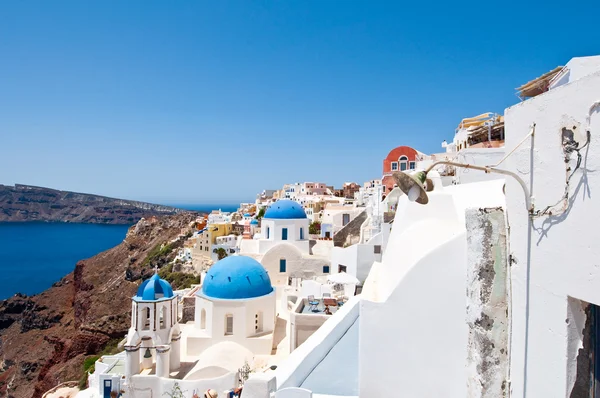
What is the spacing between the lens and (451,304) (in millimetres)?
4383

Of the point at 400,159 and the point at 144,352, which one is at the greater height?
the point at 400,159

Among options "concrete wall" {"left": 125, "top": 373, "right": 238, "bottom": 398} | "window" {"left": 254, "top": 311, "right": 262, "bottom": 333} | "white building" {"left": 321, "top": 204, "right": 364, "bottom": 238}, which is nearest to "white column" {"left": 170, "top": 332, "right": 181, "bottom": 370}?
"concrete wall" {"left": 125, "top": 373, "right": 238, "bottom": 398}

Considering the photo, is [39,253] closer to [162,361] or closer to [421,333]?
[162,361]

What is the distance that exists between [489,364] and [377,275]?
365 cm

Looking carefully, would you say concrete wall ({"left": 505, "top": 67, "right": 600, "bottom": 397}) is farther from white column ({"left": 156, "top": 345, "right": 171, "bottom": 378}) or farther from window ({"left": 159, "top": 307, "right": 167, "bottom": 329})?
window ({"left": 159, "top": 307, "right": 167, "bottom": 329})

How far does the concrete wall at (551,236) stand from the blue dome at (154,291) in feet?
35.3

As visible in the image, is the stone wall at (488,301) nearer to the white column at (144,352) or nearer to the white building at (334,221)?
the white column at (144,352)

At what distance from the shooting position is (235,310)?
481 inches

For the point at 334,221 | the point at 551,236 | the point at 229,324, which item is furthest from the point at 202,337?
the point at 334,221

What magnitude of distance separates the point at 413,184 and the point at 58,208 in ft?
722

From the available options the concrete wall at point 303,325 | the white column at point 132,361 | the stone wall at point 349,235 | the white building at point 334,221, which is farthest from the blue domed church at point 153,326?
the white building at point 334,221

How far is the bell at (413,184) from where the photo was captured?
3.36 meters

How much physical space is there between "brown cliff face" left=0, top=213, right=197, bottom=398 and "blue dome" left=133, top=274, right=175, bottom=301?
14.0 metres

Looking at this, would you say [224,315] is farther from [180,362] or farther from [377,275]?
[377,275]
